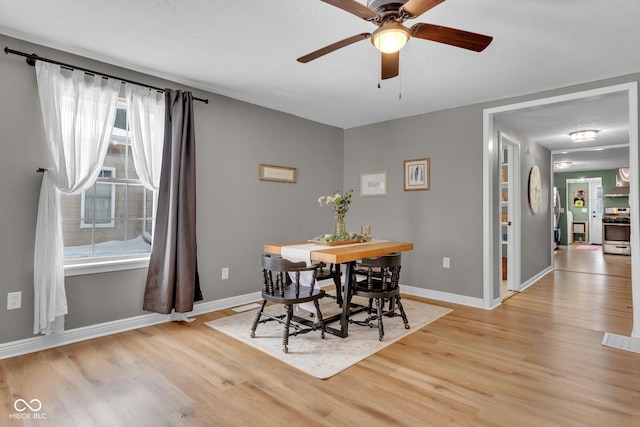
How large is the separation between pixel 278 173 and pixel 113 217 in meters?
1.94

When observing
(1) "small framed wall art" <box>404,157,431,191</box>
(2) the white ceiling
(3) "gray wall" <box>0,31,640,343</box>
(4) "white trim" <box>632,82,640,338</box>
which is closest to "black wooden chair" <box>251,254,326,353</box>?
(3) "gray wall" <box>0,31,640,343</box>

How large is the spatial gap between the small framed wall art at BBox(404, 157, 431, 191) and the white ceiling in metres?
0.85

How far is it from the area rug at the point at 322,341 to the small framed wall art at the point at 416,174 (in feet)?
5.37

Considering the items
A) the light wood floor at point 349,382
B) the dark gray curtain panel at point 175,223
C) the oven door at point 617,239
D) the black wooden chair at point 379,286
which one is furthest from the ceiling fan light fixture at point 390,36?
the oven door at point 617,239

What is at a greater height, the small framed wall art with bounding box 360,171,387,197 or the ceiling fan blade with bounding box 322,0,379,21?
the ceiling fan blade with bounding box 322,0,379,21

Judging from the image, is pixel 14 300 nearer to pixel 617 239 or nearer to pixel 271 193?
pixel 271 193

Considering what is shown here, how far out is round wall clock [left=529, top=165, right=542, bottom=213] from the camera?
5.29 metres

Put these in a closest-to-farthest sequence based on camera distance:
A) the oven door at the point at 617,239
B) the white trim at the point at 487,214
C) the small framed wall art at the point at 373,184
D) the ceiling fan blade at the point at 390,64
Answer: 1. the ceiling fan blade at the point at 390,64
2. the white trim at the point at 487,214
3. the small framed wall art at the point at 373,184
4. the oven door at the point at 617,239

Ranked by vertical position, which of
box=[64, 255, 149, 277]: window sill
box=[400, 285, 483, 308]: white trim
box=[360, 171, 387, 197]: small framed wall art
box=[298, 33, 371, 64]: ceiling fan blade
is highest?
box=[298, 33, 371, 64]: ceiling fan blade

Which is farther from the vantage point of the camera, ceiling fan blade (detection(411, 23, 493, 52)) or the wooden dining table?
the wooden dining table

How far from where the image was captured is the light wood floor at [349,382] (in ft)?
6.15

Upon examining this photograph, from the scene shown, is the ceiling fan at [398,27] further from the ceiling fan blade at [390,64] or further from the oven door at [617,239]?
the oven door at [617,239]

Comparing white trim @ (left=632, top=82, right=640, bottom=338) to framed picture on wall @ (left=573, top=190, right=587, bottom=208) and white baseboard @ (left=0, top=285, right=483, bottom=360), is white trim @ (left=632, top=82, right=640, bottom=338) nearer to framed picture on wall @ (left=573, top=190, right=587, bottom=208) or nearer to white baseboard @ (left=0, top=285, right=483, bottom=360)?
white baseboard @ (left=0, top=285, right=483, bottom=360)

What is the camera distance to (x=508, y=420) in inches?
72.5
